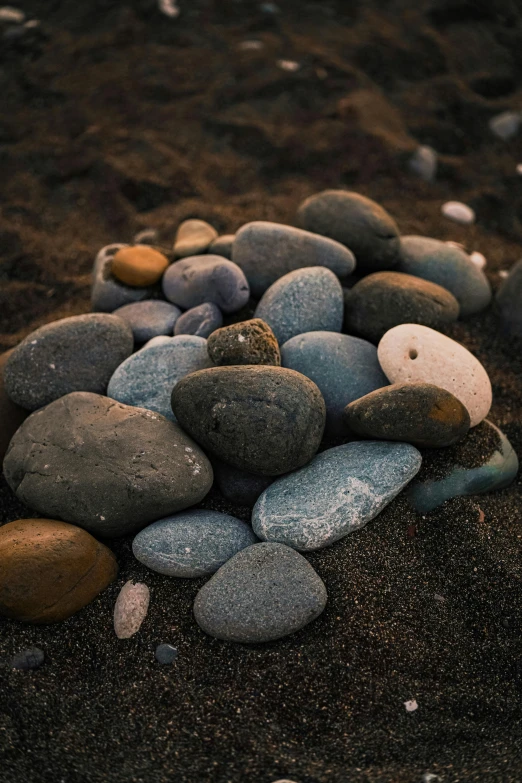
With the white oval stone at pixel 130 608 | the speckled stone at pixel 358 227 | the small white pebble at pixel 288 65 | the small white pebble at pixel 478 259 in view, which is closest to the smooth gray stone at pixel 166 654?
the white oval stone at pixel 130 608

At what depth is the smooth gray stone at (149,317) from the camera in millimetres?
2834

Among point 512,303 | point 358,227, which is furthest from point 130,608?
point 512,303

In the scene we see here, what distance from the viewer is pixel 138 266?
3021mm

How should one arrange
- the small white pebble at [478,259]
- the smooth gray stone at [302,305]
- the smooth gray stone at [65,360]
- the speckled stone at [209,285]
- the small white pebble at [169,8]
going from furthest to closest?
the small white pebble at [169,8] < the small white pebble at [478,259] < the speckled stone at [209,285] < the smooth gray stone at [302,305] < the smooth gray stone at [65,360]

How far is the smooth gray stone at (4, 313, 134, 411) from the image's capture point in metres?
2.56

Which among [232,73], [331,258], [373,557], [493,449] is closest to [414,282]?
[331,258]

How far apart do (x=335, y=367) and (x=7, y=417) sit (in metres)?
1.33

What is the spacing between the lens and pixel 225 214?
3779 millimetres

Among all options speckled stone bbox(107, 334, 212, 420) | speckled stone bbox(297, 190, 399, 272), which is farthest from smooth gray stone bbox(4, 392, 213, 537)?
speckled stone bbox(297, 190, 399, 272)

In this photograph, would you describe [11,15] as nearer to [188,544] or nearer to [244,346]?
[244,346]

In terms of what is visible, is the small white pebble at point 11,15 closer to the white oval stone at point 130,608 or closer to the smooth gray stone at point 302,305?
the smooth gray stone at point 302,305

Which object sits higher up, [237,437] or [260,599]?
[237,437]

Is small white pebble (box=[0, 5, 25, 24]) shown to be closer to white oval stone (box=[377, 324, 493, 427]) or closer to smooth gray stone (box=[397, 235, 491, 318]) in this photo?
smooth gray stone (box=[397, 235, 491, 318])

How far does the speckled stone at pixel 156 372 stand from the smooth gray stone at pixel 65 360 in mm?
93
